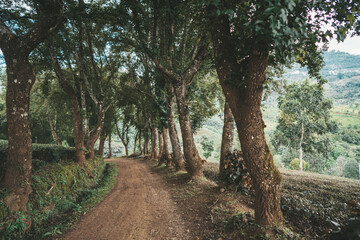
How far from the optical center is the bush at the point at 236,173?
6.88 m

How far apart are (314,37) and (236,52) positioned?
153 cm

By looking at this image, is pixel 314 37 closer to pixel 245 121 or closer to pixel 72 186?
pixel 245 121

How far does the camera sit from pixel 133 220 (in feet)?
18.5

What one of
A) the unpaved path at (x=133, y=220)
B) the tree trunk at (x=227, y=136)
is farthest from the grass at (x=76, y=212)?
the tree trunk at (x=227, y=136)

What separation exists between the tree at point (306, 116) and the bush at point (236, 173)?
19971 millimetres

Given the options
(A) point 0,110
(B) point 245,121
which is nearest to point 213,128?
(A) point 0,110

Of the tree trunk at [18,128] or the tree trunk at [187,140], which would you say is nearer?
the tree trunk at [18,128]

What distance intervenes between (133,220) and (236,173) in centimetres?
425

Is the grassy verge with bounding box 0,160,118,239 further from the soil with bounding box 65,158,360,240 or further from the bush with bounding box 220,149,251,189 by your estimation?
the bush with bounding box 220,149,251,189

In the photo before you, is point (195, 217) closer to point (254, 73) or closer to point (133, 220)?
point (133, 220)

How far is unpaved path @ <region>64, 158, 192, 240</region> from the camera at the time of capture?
4.79 meters

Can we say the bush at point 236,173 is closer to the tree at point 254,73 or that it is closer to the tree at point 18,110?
the tree at point 254,73

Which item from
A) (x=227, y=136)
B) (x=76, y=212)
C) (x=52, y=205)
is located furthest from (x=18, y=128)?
(x=227, y=136)

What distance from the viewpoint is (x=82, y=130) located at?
1079cm
